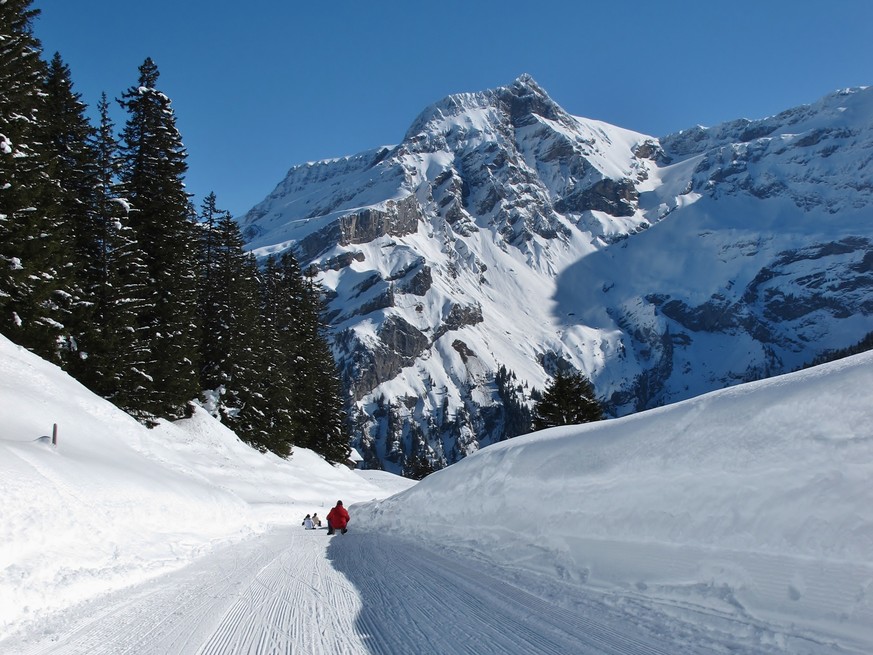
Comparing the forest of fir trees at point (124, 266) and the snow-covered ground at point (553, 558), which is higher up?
the forest of fir trees at point (124, 266)

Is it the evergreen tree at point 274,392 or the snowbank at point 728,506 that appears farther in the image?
the evergreen tree at point 274,392

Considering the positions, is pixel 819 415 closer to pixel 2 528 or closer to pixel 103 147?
pixel 2 528

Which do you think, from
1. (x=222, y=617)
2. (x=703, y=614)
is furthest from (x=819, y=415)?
(x=222, y=617)

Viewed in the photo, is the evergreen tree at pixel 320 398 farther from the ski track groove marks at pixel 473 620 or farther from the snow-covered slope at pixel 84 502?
the ski track groove marks at pixel 473 620

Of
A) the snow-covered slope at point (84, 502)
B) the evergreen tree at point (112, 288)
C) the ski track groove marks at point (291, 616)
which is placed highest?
the evergreen tree at point (112, 288)

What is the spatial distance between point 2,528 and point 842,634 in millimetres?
9506

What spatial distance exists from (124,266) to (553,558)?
23858mm

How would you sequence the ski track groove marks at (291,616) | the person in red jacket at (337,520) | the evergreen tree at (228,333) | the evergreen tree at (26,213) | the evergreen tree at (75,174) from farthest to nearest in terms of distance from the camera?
1. the evergreen tree at (228,333)
2. the evergreen tree at (75,174)
3. the person in red jacket at (337,520)
4. the evergreen tree at (26,213)
5. the ski track groove marks at (291,616)

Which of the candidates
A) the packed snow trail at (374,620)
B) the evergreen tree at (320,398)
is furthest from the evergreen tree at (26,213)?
the evergreen tree at (320,398)

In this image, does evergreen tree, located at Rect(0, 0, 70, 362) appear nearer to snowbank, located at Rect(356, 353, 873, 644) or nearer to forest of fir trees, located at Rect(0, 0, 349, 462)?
forest of fir trees, located at Rect(0, 0, 349, 462)

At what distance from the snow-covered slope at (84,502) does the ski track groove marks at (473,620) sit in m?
3.84

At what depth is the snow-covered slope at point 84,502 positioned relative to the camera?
309 inches

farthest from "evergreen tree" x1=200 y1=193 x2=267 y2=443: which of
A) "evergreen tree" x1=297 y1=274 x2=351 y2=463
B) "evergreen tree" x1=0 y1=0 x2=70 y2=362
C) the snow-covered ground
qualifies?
the snow-covered ground

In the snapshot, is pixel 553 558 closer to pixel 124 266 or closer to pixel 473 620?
pixel 473 620
